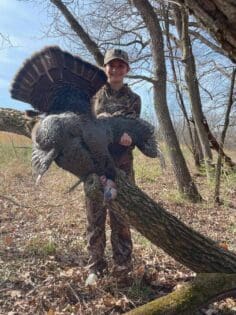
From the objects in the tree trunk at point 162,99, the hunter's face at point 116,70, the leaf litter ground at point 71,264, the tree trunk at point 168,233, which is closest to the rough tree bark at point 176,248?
the tree trunk at point 168,233

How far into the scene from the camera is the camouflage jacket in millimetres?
4132

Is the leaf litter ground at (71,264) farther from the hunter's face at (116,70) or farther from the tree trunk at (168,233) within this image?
the hunter's face at (116,70)

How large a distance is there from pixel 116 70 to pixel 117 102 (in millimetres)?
327

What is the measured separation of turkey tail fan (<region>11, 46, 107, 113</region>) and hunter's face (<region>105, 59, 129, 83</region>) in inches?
34.0

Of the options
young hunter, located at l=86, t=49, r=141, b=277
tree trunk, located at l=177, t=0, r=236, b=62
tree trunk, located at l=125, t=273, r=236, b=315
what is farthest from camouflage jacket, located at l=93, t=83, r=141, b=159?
tree trunk, located at l=177, t=0, r=236, b=62

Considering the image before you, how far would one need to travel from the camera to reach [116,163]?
4.26 meters

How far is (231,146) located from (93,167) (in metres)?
15.4

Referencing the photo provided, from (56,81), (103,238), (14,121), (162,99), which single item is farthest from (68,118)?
(162,99)

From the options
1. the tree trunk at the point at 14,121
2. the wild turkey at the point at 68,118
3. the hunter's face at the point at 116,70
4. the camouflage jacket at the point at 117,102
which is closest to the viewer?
the wild turkey at the point at 68,118

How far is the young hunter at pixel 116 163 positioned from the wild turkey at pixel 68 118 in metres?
0.55

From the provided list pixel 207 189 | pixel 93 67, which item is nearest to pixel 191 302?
pixel 93 67

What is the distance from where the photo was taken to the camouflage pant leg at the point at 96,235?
4.54m

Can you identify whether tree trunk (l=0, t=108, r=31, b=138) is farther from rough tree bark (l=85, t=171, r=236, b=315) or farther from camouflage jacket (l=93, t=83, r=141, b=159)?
rough tree bark (l=85, t=171, r=236, b=315)

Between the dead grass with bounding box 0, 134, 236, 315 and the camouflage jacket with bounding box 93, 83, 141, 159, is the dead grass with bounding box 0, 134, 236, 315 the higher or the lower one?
the lower one
